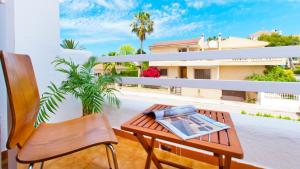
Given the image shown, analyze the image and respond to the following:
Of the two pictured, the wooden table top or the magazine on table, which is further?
the magazine on table

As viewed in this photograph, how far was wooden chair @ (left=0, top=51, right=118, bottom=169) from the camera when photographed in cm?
86

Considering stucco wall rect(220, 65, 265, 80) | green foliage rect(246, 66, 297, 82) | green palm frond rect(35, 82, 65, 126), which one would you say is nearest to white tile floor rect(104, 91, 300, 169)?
green foliage rect(246, 66, 297, 82)

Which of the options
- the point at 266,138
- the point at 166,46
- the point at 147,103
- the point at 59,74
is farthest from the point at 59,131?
the point at 166,46

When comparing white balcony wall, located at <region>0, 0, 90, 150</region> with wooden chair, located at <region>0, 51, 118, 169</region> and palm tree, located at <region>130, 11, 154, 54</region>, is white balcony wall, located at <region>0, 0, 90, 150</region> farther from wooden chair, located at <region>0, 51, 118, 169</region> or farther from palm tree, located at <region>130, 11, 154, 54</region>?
palm tree, located at <region>130, 11, 154, 54</region>

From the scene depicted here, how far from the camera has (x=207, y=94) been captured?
210cm

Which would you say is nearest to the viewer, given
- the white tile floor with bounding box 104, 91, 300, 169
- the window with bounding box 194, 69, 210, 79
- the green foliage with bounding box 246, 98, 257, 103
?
the white tile floor with bounding box 104, 91, 300, 169

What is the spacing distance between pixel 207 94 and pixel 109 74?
1.05 m

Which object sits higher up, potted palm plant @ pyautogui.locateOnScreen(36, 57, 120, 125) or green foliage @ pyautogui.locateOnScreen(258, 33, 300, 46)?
green foliage @ pyautogui.locateOnScreen(258, 33, 300, 46)

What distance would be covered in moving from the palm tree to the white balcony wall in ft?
37.8

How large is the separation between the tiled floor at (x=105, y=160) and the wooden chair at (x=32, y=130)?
49 centimetres

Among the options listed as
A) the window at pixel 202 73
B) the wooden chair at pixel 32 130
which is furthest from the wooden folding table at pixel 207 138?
the window at pixel 202 73

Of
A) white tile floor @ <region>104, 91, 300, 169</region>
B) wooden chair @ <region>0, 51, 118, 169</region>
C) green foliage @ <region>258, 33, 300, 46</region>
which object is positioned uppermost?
green foliage @ <region>258, 33, 300, 46</region>

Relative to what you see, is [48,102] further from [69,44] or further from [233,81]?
[233,81]

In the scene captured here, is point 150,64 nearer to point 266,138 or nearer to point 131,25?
point 266,138
